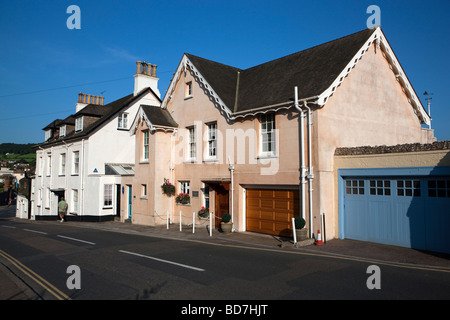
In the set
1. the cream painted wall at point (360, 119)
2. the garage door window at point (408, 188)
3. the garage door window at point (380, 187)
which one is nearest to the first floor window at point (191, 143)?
the cream painted wall at point (360, 119)

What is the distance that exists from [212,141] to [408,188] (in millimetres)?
10081

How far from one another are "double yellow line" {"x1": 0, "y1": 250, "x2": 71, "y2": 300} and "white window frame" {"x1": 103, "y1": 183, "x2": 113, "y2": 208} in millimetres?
14003

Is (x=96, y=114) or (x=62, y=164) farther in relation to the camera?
(x=62, y=164)

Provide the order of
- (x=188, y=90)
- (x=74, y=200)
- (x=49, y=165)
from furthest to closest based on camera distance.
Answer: (x=49, y=165)
(x=74, y=200)
(x=188, y=90)

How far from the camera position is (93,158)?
27094 mm

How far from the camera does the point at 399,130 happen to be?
17.7 metres

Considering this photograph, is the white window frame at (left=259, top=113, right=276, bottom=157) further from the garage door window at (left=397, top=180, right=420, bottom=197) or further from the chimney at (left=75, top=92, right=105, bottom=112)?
the chimney at (left=75, top=92, right=105, bottom=112)

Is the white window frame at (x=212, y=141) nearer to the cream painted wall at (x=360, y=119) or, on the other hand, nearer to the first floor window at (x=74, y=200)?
the cream painted wall at (x=360, y=119)

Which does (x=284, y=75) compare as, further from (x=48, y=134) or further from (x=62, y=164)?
(x=48, y=134)

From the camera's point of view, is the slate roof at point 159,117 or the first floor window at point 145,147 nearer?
the slate roof at point 159,117

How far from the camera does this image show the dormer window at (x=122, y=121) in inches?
1130

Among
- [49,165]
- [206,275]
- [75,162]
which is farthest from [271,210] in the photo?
[49,165]
